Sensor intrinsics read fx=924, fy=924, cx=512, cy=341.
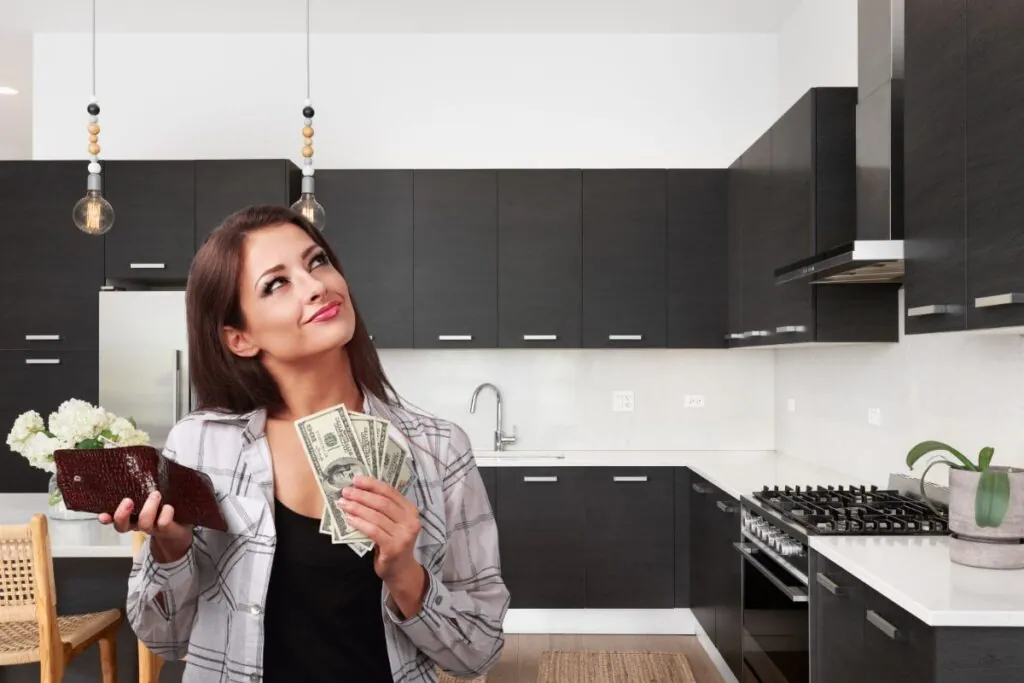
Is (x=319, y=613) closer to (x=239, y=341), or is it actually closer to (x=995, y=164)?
(x=239, y=341)

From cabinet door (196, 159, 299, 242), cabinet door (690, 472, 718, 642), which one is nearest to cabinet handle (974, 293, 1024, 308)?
cabinet door (690, 472, 718, 642)

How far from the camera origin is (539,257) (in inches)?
190

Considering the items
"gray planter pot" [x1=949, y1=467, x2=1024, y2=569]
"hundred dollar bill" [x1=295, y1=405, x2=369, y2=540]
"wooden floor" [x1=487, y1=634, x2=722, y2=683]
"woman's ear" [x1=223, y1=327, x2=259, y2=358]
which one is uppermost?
"woman's ear" [x1=223, y1=327, x2=259, y2=358]

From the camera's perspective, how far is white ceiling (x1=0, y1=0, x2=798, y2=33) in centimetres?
464

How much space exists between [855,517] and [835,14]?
98.3 inches

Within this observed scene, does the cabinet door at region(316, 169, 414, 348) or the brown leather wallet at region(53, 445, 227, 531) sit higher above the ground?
the cabinet door at region(316, 169, 414, 348)

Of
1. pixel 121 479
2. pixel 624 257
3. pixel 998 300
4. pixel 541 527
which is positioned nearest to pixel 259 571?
pixel 121 479

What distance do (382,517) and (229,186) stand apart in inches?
157

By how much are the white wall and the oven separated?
99.1 inches

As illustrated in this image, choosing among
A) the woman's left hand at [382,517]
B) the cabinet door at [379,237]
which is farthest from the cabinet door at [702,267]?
the woman's left hand at [382,517]

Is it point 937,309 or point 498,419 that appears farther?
point 498,419

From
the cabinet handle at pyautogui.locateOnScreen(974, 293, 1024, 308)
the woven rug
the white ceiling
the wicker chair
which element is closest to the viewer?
the cabinet handle at pyautogui.locateOnScreen(974, 293, 1024, 308)

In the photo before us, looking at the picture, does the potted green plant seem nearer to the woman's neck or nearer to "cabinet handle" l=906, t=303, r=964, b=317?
"cabinet handle" l=906, t=303, r=964, b=317

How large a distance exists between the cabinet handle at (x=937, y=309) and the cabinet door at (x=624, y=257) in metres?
2.34
